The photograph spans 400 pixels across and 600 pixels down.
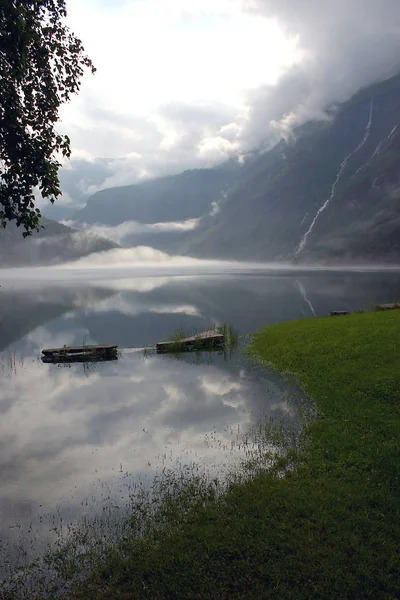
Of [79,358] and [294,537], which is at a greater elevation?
[79,358]

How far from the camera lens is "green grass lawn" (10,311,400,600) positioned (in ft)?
27.6

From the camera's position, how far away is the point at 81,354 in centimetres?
3453

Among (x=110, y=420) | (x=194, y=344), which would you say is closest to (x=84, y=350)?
(x=194, y=344)

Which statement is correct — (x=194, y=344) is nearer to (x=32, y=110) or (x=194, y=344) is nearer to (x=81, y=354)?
(x=81, y=354)

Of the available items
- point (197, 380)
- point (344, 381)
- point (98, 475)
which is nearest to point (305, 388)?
point (344, 381)

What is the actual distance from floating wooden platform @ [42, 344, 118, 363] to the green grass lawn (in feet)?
73.5

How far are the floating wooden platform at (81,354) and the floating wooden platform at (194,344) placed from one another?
431 cm

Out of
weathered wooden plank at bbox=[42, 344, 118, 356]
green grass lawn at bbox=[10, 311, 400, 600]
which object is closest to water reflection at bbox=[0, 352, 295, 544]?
green grass lawn at bbox=[10, 311, 400, 600]

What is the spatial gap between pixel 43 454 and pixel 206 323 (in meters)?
41.7

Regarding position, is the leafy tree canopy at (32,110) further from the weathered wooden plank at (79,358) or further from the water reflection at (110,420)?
the weathered wooden plank at (79,358)

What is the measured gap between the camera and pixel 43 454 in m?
16.3

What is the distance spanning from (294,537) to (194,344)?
2678cm

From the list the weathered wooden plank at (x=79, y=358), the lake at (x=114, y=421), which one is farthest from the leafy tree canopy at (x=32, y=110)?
the weathered wooden plank at (x=79, y=358)

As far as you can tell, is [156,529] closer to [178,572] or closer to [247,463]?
[178,572]
